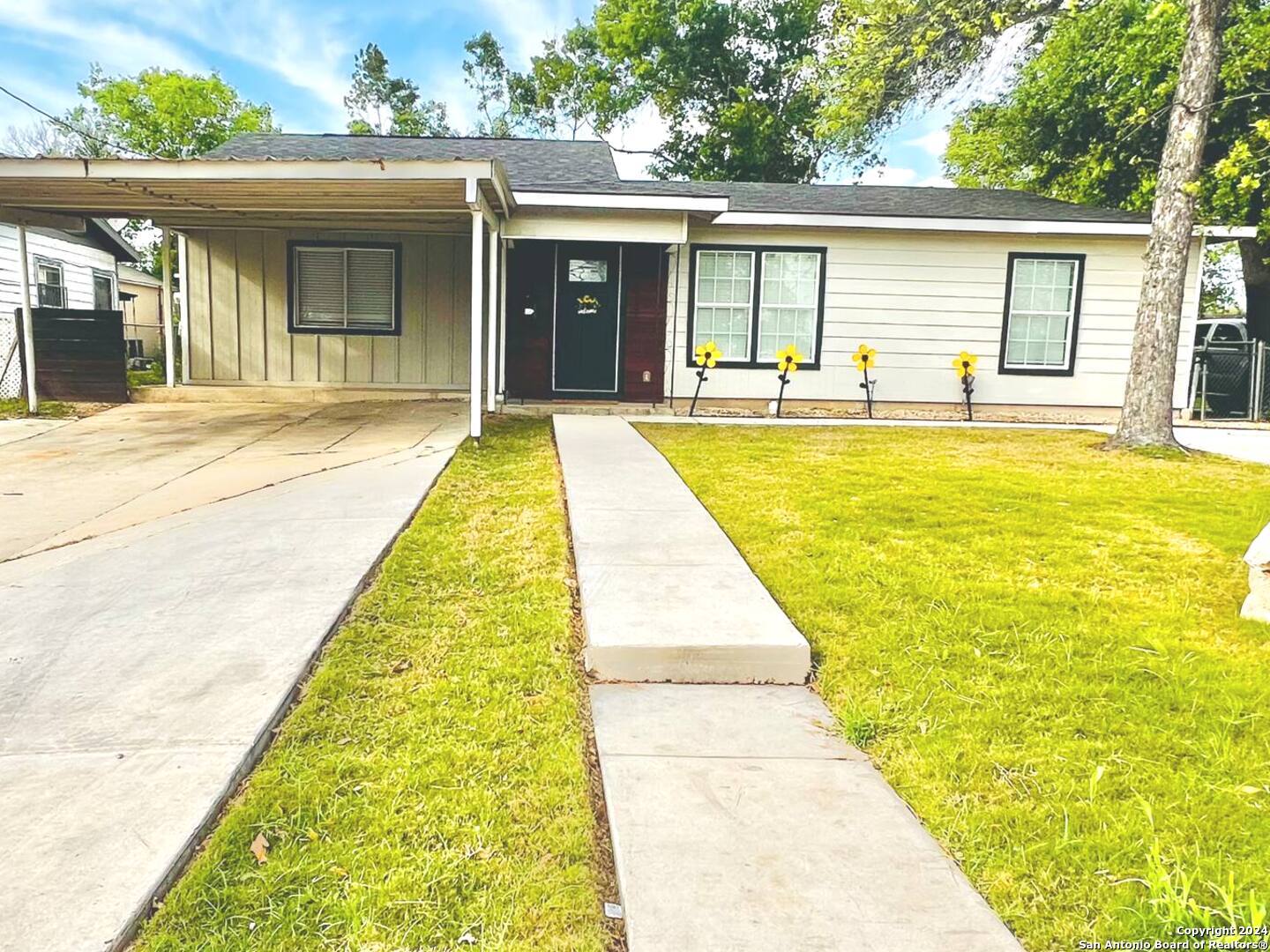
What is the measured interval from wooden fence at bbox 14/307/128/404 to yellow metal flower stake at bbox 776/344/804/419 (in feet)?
24.8

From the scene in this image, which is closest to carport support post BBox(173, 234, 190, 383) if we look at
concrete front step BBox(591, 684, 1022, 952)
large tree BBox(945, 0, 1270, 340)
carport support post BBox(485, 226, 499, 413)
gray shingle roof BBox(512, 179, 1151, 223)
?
carport support post BBox(485, 226, 499, 413)

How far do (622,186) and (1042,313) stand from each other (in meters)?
5.40

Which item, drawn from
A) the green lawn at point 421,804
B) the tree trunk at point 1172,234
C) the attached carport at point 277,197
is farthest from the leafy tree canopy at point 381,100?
the green lawn at point 421,804

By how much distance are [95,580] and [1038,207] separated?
1107 centimetres

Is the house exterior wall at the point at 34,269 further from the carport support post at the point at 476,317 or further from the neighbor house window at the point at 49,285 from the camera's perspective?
the carport support post at the point at 476,317

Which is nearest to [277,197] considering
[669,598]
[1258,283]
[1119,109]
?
[669,598]

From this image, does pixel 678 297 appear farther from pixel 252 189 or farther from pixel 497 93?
pixel 497 93

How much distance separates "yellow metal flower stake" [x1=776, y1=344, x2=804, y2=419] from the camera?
10.0 metres

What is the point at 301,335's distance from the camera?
1099 centimetres

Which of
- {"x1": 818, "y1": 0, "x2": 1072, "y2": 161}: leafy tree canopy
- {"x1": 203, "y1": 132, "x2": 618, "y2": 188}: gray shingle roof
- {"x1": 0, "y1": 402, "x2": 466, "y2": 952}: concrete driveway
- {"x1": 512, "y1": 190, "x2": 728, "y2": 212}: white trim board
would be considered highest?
{"x1": 818, "y1": 0, "x2": 1072, "y2": 161}: leafy tree canopy

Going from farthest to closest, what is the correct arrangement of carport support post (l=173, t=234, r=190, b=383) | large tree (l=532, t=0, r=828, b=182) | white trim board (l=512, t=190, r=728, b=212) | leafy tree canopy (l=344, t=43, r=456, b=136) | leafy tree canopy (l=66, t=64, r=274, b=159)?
1. leafy tree canopy (l=344, t=43, r=456, b=136)
2. leafy tree canopy (l=66, t=64, r=274, b=159)
3. large tree (l=532, t=0, r=828, b=182)
4. carport support post (l=173, t=234, r=190, b=383)
5. white trim board (l=512, t=190, r=728, b=212)

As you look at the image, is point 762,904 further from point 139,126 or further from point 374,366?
point 139,126

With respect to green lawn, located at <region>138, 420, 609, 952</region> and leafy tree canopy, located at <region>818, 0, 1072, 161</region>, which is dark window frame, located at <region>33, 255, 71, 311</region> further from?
green lawn, located at <region>138, 420, 609, 952</region>

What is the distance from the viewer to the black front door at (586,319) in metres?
10.1
